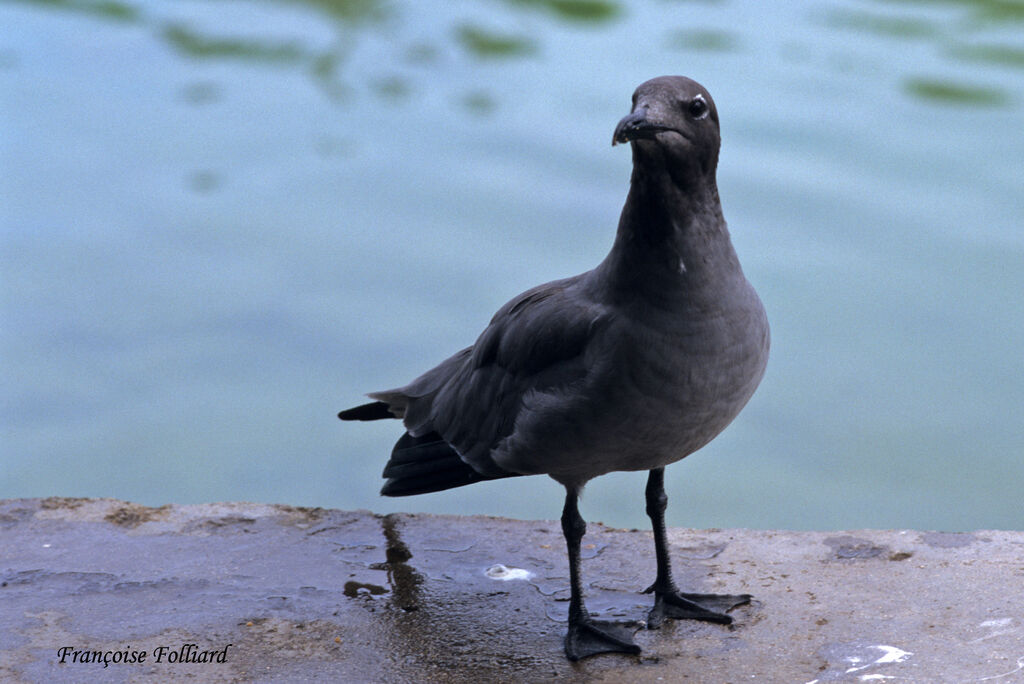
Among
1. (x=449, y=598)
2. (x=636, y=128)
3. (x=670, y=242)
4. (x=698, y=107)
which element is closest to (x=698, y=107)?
(x=698, y=107)

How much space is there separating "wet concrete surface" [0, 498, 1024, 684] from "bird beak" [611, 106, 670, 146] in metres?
1.59

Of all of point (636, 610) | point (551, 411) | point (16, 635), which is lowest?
point (16, 635)

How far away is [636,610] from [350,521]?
4.00ft

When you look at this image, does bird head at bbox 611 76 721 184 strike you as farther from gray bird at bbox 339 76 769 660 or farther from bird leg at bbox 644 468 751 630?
bird leg at bbox 644 468 751 630

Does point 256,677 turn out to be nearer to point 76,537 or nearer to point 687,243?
point 76,537

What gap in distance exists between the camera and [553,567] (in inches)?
183

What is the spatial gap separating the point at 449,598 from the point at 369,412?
919mm

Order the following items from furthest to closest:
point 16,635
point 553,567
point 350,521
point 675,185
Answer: point 350,521 < point 553,567 < point 16,635 < point 675,185

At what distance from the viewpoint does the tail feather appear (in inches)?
179

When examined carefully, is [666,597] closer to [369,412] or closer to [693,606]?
[693,606]

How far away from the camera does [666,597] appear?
14.1ft

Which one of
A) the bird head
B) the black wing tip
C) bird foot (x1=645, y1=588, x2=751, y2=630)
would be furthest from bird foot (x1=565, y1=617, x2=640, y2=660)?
the bird head

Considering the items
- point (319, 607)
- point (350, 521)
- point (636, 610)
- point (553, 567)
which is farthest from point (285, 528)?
point (636, 610)

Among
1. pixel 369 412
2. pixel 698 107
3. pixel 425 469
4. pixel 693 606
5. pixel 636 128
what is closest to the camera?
pixel 636 128
